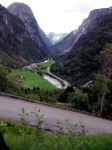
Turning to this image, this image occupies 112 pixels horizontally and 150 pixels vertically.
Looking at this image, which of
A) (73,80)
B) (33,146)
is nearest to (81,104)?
(33,146)

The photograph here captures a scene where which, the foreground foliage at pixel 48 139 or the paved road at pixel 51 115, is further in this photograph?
the paved road at pixel 51 115

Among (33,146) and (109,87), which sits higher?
(109,87)

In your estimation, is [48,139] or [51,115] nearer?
[48,139]

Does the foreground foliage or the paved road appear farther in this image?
the paved road

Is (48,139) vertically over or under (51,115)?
under

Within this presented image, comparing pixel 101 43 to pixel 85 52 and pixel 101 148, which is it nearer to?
pixel 85 52

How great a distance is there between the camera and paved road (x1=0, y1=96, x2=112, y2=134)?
9.93m

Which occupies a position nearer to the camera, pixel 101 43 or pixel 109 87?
pixel 109 87

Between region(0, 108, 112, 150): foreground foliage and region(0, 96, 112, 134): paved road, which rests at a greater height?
region(0, 96, 112, 134): paved road

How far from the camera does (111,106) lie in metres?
28.4

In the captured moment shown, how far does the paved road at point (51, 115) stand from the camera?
9930mm

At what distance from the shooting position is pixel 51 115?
11.0 metres

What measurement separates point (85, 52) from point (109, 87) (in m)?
164

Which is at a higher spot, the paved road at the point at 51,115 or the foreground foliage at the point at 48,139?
the paved road at the point at 51,115
